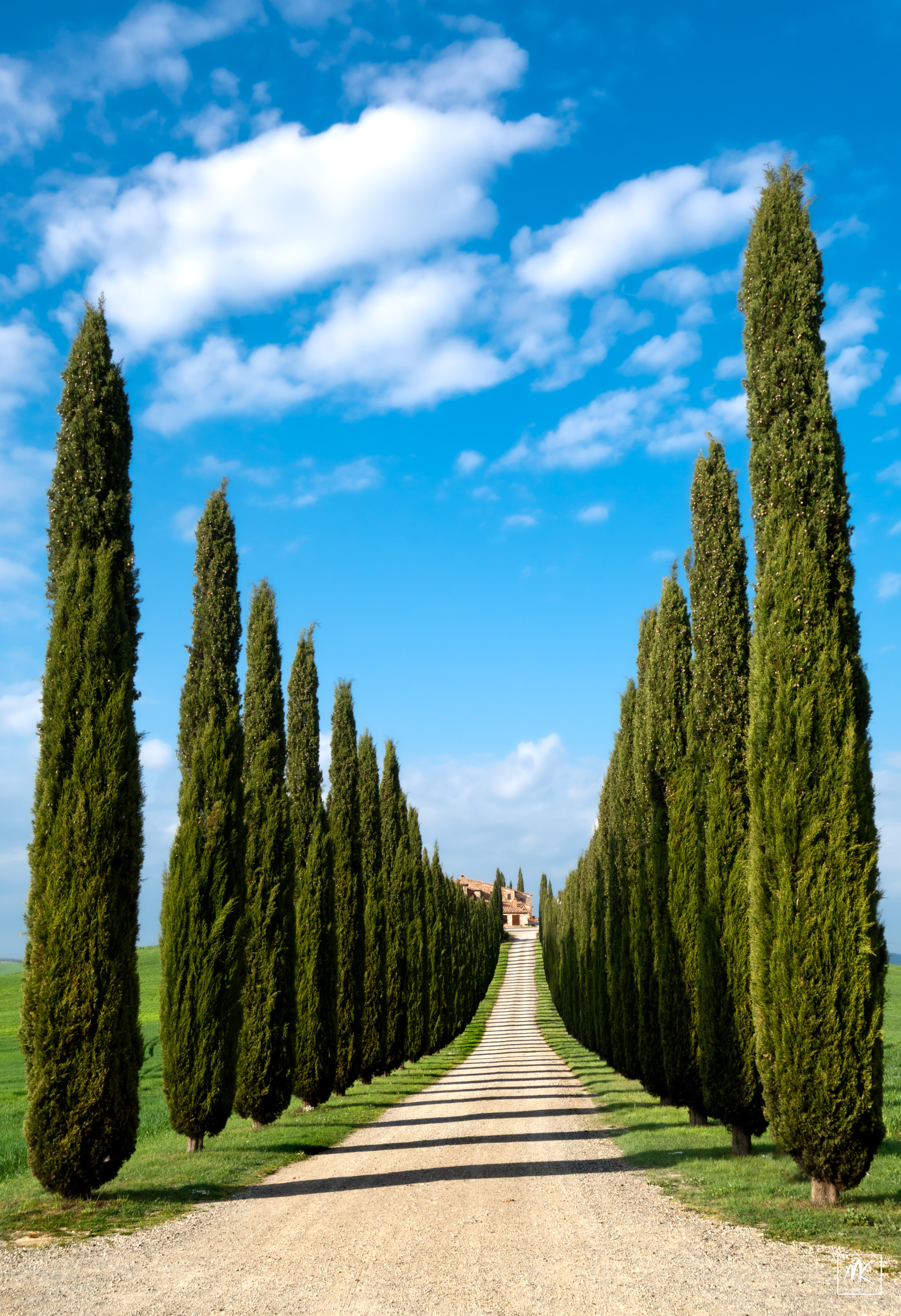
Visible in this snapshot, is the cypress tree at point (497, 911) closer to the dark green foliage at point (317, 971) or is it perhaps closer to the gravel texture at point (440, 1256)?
the dark green foliage at point (317, 971)

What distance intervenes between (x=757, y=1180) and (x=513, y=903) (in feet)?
447

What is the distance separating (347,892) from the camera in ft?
70.6

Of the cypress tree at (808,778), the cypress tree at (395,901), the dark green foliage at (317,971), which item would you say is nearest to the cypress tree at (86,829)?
the cypress tree at (808,778)

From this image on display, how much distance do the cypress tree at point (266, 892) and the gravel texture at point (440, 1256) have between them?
3015 millimetres

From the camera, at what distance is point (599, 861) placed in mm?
27203

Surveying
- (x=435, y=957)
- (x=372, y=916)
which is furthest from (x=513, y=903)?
(x=372, y=916)

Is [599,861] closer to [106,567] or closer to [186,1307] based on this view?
[106,567]

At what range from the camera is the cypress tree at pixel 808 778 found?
26.4ft

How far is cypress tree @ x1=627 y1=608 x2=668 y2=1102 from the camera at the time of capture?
53.3 feet

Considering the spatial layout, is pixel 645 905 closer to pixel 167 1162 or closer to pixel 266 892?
pixel 266 892

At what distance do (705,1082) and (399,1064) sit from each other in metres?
16.7

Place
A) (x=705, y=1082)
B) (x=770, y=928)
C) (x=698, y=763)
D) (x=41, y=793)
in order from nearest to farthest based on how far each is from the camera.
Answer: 1. (x=770, y=928)
2. (x=41, y=793)
3. (x=705, y=1082)
4. (x=698, y=763)

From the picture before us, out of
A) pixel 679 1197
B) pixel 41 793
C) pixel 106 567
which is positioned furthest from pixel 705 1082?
pixel 106 567

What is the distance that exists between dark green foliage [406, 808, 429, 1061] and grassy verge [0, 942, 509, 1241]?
113 inches
